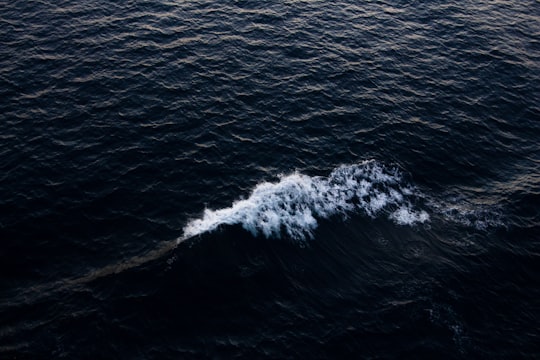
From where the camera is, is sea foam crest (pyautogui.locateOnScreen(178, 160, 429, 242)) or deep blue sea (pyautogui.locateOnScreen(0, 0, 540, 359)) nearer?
deep blue sea (pyautogui.locateOnScreen(0, 0, 540, 359))

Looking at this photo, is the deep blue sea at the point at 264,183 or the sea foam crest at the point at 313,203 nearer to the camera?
the deep blue sea at the point at 264,183

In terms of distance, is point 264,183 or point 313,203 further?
point 264,183

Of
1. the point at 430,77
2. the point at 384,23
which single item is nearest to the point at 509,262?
the point at 430,77

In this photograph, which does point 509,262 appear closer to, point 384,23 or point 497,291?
point 497,291

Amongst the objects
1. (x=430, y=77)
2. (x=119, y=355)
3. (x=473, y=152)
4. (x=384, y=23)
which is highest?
(x=384, y=23)
